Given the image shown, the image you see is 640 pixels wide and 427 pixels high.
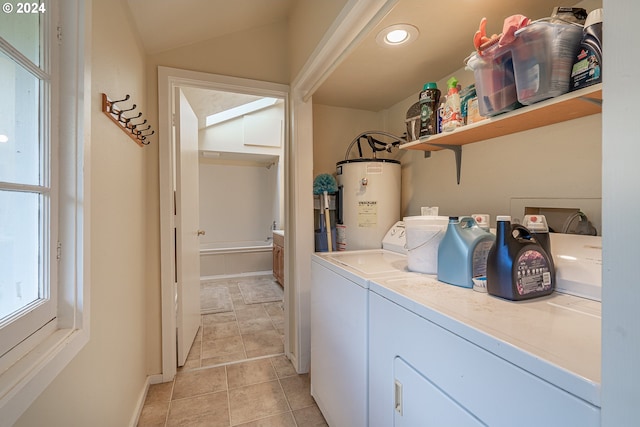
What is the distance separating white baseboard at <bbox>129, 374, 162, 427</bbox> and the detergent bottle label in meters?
1.94

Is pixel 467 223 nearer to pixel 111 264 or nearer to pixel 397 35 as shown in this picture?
pixel 397 35

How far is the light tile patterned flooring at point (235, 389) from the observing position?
158 centimetres

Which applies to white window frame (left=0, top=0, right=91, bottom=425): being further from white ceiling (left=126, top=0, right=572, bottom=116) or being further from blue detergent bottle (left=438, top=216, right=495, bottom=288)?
blue detergent bottle (left=438, top=216, right=495, bottom=288)

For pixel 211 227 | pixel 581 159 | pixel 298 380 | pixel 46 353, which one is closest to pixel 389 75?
pixel 581 159

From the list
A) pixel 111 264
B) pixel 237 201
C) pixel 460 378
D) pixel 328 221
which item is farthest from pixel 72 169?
pixel 237 201

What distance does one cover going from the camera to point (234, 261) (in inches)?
184

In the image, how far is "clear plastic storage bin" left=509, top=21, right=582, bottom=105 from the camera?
2.62 feet

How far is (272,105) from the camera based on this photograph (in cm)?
463

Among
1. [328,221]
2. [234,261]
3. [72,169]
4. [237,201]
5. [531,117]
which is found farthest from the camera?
[237,201]

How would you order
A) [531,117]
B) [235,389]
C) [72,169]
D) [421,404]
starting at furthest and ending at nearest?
[235,389] < [531,117] < [72,169] < [421,404]

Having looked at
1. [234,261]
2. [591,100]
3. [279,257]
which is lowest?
[234,261]

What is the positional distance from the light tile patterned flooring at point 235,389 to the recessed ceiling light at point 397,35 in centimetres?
208

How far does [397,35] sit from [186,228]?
1.91 meters

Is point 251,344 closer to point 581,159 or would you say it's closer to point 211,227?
point 581,159
